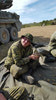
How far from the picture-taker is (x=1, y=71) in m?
3.92

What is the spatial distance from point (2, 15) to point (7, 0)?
1.60 meters

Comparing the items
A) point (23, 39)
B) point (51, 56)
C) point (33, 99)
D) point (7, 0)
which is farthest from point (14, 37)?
point (33, 99)

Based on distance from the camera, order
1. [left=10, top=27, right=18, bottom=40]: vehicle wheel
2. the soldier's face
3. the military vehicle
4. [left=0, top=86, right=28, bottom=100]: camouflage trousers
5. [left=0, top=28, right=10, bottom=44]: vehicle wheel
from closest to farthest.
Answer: [left=0, top=86, right=28, bottom=100]: camouflage trousers
the soldier's face
[left=0, top=28, right=10, bottom=44]: vehicle wheel
the military vehicle
[left=10, top=27, right=18, bottom=40]: vehicle wheel

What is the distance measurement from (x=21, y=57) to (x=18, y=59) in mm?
184

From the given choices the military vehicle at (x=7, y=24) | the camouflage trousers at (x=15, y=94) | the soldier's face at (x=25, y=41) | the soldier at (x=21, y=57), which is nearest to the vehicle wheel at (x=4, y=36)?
the military vehicle at (x=7, y=24)

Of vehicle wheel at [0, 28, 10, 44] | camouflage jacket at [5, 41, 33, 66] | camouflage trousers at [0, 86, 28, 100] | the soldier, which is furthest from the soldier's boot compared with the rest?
vehicle wheel at [0, 28, 10, 44]

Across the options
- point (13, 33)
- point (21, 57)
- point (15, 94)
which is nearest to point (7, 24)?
point (13, 33)

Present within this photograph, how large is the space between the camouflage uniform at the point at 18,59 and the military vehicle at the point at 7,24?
5169 mm

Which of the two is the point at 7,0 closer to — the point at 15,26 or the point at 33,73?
the point at 15,26

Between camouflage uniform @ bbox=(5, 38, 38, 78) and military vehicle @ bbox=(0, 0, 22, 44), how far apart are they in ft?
17.0

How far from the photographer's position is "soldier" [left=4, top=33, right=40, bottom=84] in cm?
326

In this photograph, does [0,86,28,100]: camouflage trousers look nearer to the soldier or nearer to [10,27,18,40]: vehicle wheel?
the soldier

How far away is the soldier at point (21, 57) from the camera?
10.7 ft

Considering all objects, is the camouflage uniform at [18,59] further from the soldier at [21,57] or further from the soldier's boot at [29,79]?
the soldier's boot at [29,79]
